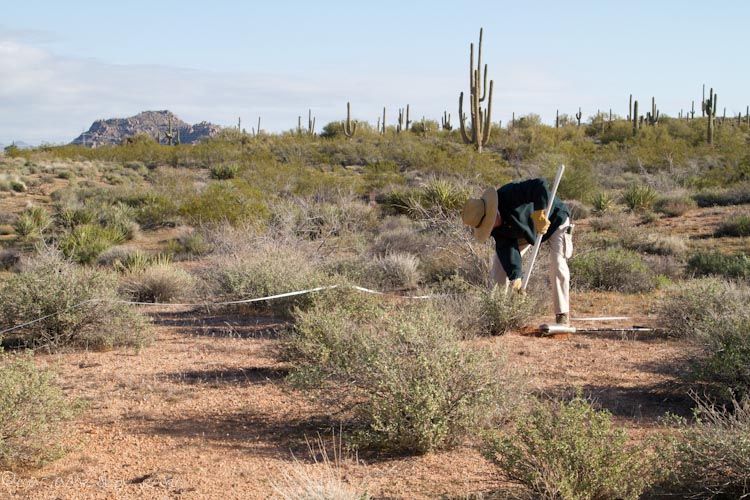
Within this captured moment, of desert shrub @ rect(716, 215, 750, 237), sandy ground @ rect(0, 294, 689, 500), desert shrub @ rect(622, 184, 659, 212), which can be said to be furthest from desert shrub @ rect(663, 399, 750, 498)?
desert shrub @ rect(622, 184, 659, 212)

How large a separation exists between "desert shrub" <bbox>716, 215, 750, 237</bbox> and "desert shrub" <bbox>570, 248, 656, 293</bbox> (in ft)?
19.3

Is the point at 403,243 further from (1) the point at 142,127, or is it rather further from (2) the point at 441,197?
(1) the point at 142,127

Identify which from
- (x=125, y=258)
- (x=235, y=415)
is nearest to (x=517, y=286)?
(x=235, y=415)

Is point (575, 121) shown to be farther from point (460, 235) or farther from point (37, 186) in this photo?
point (460, 235)

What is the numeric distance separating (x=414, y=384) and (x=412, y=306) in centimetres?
201

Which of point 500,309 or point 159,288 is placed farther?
point 159,288

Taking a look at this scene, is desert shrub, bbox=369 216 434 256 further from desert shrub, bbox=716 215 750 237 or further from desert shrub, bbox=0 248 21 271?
desert shrub, bbox=0 248 21 271

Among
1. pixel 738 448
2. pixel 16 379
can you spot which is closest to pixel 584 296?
pixel 738 448

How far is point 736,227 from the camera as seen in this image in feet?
51.3

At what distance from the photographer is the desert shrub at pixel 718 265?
10.6m

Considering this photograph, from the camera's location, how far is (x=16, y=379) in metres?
4.60

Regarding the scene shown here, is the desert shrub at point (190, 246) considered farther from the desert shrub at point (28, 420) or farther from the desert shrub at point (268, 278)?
the desert shrub at point (28, 420)

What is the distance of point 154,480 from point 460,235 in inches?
255

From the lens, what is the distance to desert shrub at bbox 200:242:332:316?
29.5 ft
